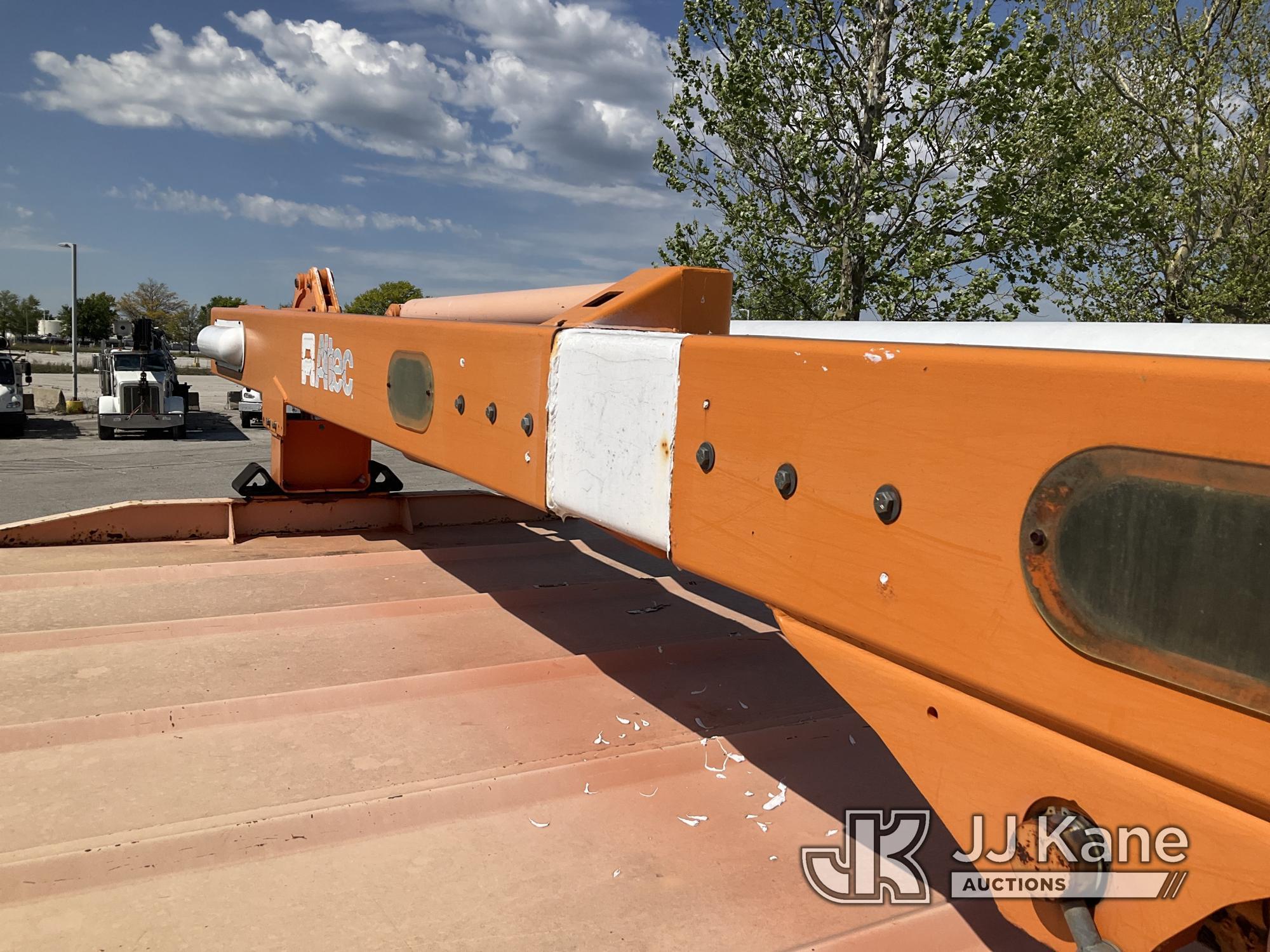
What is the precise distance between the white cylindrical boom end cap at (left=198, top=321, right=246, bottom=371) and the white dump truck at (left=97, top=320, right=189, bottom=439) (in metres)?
17.3

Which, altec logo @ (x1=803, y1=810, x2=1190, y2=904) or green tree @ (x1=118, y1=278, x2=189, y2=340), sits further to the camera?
green tree @ (x1=118, y1=278, x2=189, y2=340)

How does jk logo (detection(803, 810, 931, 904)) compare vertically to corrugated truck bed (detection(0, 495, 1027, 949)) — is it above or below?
below

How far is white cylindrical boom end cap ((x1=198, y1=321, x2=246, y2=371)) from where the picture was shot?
439cm

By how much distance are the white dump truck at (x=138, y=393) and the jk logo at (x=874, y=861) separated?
68.9 feet

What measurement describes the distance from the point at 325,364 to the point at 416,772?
1641 mm

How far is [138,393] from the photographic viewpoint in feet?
66.0

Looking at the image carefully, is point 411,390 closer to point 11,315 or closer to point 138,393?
point 138,393

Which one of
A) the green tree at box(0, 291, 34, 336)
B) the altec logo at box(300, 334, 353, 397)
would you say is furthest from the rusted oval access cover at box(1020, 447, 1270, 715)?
the green tree at box(0, 291, 34, 336)

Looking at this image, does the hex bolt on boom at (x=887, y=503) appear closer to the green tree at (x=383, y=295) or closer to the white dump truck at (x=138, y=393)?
the white dump truck at (x=138, y=393)

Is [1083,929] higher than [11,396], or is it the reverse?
[1083,929]

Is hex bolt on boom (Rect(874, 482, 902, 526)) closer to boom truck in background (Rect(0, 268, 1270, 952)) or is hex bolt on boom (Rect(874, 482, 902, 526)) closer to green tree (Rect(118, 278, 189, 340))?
boom truck in background (Rect(0, 268, 1270, 952))

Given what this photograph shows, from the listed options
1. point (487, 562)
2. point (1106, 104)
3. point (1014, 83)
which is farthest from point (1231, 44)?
point (487, 562)

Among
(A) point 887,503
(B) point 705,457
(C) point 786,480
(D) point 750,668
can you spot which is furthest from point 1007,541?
(D) point 750,668

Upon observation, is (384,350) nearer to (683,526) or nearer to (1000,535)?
(683,526)
